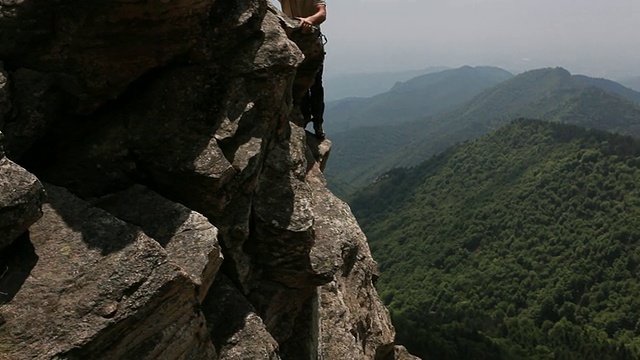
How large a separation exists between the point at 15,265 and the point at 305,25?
11.3m

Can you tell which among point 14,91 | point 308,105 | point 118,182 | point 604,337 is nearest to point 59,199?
point 118,182

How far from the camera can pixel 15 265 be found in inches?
336

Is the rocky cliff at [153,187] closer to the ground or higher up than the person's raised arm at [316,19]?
closer to the ground

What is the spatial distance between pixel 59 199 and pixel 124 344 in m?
3.24

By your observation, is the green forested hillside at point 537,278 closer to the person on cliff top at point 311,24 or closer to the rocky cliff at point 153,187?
the person on cliff top at point 311,24

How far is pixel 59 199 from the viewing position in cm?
970

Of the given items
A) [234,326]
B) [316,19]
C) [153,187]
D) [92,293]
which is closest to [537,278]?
[316,19]

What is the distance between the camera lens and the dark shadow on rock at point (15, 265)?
8.23 meters

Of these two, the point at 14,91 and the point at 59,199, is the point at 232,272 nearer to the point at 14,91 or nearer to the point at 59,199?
the point at 59,199

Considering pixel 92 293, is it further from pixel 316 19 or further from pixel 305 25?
pixel 316 19

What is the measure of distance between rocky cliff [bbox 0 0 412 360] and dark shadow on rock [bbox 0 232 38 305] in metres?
0.03

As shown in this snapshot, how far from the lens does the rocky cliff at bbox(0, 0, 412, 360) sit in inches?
336

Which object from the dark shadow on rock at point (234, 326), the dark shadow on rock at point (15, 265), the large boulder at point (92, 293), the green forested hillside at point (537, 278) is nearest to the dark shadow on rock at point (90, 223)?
the large boulder at point (92, 293)

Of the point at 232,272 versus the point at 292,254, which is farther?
the point at 292,254
